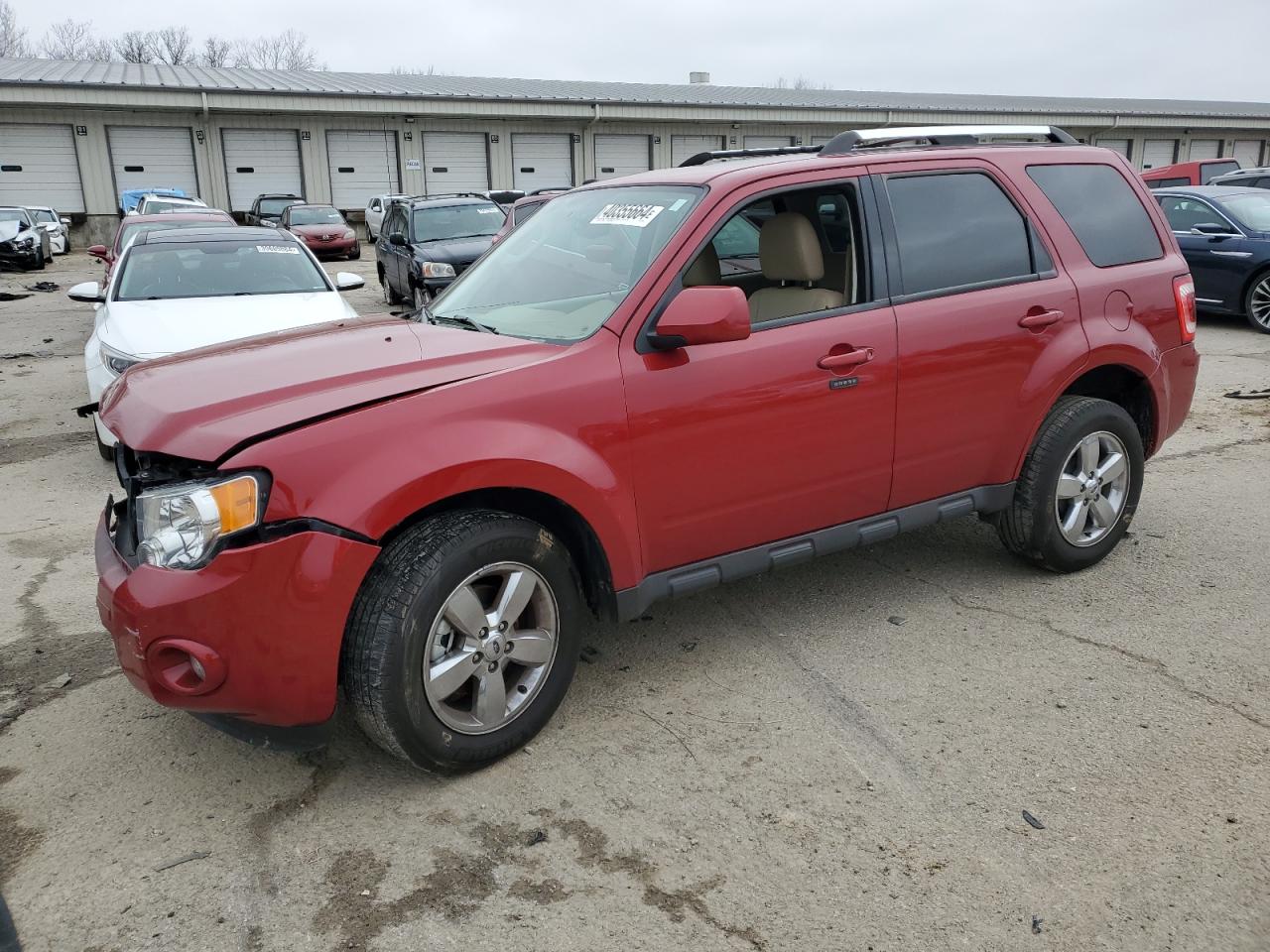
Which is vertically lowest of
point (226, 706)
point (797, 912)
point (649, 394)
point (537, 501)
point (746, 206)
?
point (797, 912)

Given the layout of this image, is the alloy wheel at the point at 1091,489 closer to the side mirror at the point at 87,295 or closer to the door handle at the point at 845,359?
the door handle at the point at 845,359

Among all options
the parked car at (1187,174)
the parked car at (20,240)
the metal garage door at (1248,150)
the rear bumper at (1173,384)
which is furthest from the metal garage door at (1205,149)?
the rear bumper at (1173,384)

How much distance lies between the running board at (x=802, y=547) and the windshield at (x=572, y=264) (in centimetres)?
92

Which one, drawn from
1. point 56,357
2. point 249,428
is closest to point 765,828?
point 249,428

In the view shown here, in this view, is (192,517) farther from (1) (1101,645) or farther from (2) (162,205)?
(2) (162,205)

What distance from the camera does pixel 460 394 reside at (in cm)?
303

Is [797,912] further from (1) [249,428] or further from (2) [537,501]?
(1) [249,428]

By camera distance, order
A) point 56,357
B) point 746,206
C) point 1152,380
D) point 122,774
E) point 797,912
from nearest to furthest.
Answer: point 797,912 → point 122,774 → point 746,206 → point 1152,380 → point 56,357

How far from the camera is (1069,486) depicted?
176 inches

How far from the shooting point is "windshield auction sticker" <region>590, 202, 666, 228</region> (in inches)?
148

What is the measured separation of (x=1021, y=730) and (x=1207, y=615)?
1.44m

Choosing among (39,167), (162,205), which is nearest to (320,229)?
(162,205)

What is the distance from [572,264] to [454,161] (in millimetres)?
32903

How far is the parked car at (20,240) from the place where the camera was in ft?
75.4
